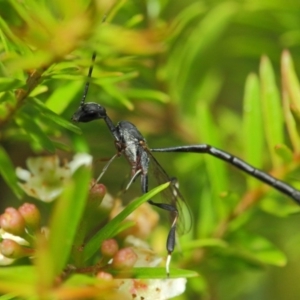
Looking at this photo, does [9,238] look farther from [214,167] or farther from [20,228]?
[214,167]

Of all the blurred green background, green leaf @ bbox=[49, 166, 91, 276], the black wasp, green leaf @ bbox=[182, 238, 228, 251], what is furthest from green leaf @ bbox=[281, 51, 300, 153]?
green leaf @ bbox=[49, 166, 91, 276]

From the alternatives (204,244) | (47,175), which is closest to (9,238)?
(47,175)

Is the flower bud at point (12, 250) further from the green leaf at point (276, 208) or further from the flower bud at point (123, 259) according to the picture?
the green leaf at point (276, 208)

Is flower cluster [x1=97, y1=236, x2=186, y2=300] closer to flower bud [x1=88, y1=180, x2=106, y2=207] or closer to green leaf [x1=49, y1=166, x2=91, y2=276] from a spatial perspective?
flower bud [x1=88, y1=180, x2=106, y2=207]

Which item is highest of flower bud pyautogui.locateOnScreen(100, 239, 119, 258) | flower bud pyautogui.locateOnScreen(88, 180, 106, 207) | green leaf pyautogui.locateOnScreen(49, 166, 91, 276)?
flower bud pyautogui.locateOnScreen(88, 180, 106, 207)

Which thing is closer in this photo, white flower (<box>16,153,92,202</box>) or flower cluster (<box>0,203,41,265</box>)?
flower cluster (<box>0,203,41,265</box>)

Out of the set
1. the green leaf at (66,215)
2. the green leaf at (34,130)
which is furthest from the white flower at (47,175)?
the green leaf at (66,215)

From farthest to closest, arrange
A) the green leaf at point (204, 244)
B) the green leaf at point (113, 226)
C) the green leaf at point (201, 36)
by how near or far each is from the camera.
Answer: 1. the green leaf at point (201, 36)
2. the green leaf at point (204, 244)
3. the green leaf at point (113, 226)
